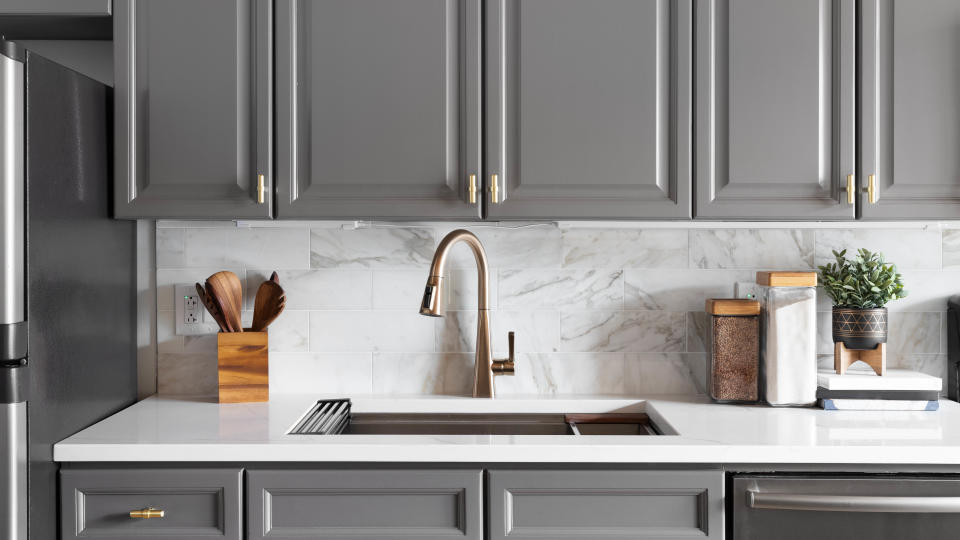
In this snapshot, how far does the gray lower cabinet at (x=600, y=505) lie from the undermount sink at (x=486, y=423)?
44cm

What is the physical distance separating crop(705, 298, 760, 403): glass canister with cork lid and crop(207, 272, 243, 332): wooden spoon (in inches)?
53.0

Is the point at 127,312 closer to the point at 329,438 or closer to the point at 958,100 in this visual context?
the point at 329,438

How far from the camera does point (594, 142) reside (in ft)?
5.61

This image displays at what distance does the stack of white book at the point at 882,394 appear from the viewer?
1.81 m

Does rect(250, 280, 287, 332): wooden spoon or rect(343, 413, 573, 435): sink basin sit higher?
rect(250, 280, 287, 332): wooden spoon

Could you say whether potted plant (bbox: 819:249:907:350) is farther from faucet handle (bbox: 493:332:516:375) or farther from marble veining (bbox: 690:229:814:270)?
faucet handle (bbox: 493:332:516:375)

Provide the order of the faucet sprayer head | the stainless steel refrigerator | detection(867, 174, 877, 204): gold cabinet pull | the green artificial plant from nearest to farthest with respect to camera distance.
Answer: the stainless steel refrigerator, detection(867, 174, 877, 204): gold cabinet pull, the faucet sprayer head, the green artificial plant

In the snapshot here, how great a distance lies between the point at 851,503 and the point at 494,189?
106 centimetres

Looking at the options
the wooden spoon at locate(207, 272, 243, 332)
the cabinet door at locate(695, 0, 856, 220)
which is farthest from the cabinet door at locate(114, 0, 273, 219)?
the cabinet door at locate(695, 0, 856, 220)

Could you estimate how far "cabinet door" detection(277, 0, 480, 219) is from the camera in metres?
1.72

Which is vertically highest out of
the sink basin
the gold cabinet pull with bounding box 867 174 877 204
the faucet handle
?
the gold cabinet pull with bounding box 867 174 877 204

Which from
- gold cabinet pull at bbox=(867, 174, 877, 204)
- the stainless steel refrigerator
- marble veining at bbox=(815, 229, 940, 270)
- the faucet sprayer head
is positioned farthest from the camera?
marble veining at bbox=(815, 229, 940, 270)

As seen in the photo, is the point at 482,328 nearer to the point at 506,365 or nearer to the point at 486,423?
the point at 506,365

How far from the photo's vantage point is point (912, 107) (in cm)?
169
